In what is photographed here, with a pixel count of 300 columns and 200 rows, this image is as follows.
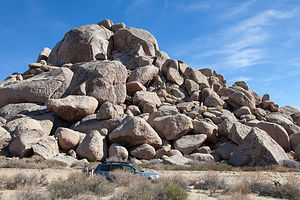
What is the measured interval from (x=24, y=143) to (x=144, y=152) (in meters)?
8.88

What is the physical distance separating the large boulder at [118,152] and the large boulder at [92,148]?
2.28ft

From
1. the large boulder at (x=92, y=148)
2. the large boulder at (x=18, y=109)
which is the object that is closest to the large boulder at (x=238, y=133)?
the large boulder at (x=92, y=148)

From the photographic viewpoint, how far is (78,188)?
30.9 ft

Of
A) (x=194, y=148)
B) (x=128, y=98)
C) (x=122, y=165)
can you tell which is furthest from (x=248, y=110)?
(x=122, y=165)

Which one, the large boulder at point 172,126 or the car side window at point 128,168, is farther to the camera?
the large boulder at point 172,126

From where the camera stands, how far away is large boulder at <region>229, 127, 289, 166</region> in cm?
1695

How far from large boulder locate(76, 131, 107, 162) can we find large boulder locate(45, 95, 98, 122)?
4.81 metres

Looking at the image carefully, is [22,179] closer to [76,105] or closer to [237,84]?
[76,105]

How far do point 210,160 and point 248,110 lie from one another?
40.3ft

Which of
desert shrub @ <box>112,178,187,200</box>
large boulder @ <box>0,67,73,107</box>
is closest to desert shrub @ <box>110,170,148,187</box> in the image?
desert shrub @ <box>112,178,187,200</box>

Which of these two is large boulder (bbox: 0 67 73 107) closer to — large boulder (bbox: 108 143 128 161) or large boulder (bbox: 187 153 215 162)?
large boulder (bbox: 108 143 128 161)

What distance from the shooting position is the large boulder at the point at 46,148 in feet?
62.5

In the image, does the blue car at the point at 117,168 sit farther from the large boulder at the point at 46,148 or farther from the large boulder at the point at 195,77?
the large boulder at the point at 195,77

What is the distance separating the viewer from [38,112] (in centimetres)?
2605
